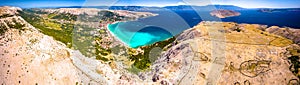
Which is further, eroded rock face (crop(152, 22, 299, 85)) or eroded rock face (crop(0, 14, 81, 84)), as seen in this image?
eroded rock face (crop(152, 22, 299, 85))

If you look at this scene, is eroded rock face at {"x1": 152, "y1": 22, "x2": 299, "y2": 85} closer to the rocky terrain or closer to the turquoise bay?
the rocky terrain

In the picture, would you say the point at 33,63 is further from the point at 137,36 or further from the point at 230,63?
the point at 137,36

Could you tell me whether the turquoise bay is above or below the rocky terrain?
below

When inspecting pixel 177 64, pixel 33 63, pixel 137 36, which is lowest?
pixel 137 36

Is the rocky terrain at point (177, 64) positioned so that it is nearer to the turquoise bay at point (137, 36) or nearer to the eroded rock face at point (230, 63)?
the eroded rock face at point (230, 63)

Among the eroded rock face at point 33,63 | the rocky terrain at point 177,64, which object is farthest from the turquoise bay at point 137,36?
the eroded rock face at point 33,63

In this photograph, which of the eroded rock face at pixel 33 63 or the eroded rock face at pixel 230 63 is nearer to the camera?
the eroded rock face at pixel 33 63

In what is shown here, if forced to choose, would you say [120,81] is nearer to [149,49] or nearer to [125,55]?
[125,55]

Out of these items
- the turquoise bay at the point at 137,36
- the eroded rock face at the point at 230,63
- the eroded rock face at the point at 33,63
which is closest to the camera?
the eroded rock face at the point at 33,63

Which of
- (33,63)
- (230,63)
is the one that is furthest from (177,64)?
(33,63)

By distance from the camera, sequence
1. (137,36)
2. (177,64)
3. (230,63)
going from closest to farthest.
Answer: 1. (230,63)
2. (177,64)
3. (137,36)

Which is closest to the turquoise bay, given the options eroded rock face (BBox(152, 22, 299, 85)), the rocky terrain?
the rocky terrain
